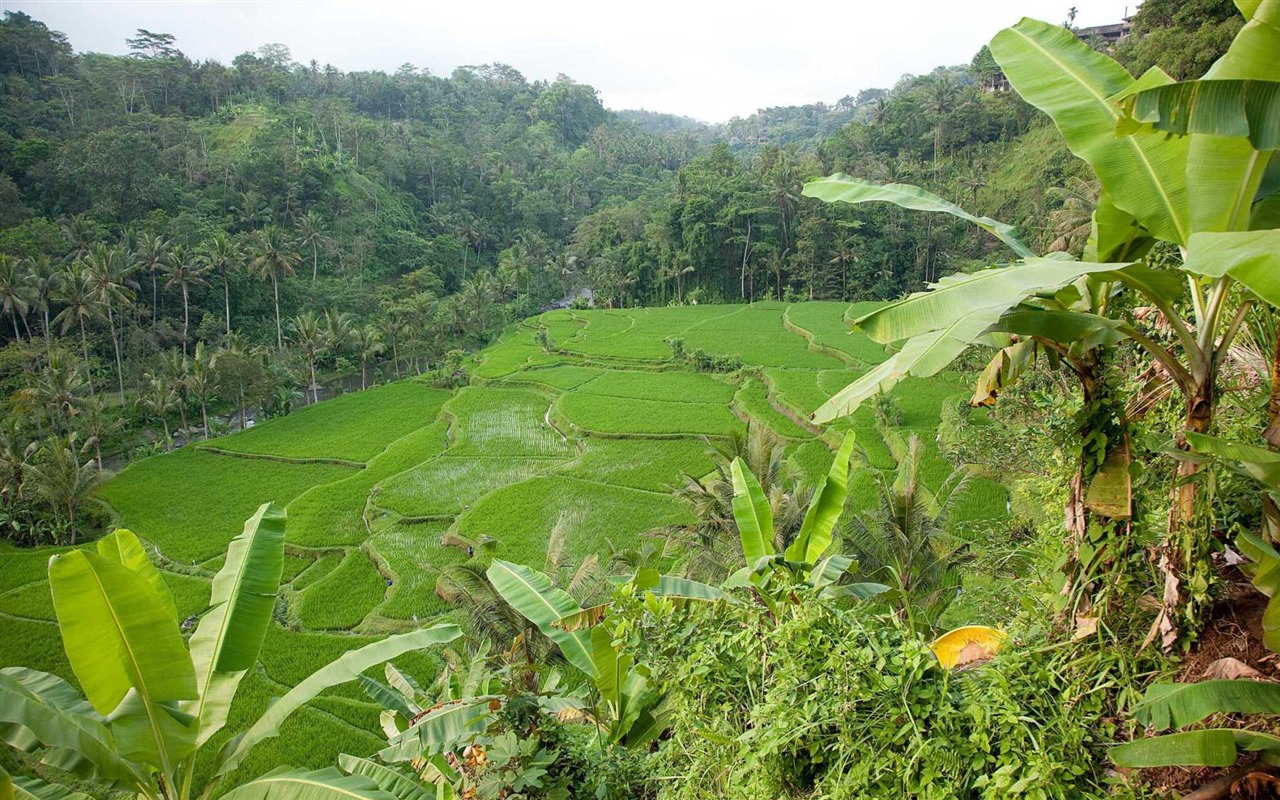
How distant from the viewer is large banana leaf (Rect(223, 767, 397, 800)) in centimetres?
276

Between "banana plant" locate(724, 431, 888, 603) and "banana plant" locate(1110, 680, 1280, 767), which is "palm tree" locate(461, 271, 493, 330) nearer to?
"banana plant" locate(724, 431, 888, 603)

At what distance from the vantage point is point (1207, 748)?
191cm

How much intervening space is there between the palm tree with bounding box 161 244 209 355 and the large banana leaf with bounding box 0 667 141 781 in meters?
24.4

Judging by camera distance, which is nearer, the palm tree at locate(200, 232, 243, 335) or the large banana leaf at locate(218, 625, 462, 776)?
the large banana leaf at locate(218, 625, 462, 776)

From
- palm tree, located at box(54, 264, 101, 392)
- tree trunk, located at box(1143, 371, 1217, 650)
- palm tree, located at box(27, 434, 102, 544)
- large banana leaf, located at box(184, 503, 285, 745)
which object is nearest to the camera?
tree trunk, located at box(1143, 371, 1217, 650)

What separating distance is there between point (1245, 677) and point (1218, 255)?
4.25 ft

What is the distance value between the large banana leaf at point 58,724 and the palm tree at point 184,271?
2440 centimetres

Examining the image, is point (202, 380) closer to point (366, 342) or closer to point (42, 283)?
point (42, 283)

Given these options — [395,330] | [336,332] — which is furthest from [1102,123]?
[395,330]

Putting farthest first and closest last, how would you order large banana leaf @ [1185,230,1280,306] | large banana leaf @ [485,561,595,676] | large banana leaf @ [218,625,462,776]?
large banana leaf @ [485,561,595,676] < large banana leaf @ [218,625,462,776] < large banana leaf @ [1185,230,1280,306]

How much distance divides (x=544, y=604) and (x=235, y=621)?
1.75 metres

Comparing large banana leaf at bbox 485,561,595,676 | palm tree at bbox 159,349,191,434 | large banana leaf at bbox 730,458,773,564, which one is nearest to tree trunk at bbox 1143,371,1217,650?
large banana leaf at bbox 730,458,773,564

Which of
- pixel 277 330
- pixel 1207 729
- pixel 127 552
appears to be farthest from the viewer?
pixel 277 330

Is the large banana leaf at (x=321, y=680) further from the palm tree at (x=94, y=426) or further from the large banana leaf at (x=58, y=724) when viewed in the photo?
the palm tree at (x=94, y=426)
